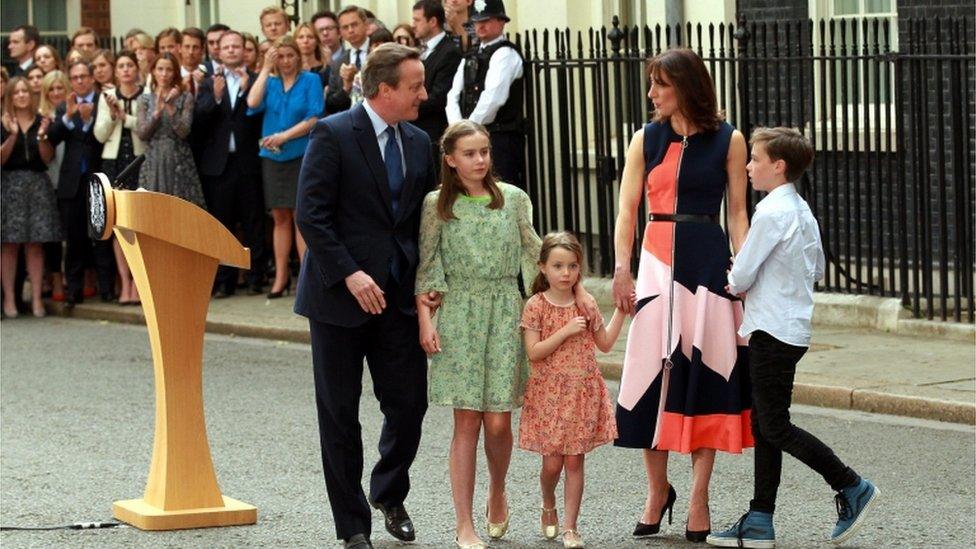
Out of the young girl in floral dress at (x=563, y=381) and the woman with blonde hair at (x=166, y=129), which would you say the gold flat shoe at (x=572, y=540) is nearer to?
the young girl in floral dress at (x=563, y=381)

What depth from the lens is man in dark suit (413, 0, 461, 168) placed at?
46.9ft

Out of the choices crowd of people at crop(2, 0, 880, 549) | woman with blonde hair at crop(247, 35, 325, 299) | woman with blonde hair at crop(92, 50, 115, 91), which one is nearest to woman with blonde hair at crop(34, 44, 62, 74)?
woman with blonde hair at crop(92, 50, 115, 91)

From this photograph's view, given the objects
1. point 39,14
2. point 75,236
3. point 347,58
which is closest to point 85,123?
point 75,236

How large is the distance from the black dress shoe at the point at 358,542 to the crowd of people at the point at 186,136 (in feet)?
26.2

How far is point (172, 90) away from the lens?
15953mm

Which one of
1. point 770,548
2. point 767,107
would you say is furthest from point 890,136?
point 770,548

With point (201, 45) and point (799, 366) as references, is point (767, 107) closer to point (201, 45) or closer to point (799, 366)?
point (799, 366)

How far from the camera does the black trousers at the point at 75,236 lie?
55.5 ft

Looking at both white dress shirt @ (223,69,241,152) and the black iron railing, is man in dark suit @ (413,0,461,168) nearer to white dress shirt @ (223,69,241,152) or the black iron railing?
the black iron railing

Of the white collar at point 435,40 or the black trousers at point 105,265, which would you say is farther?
the black trousers at point 105,265

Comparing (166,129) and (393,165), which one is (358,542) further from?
(166,129)

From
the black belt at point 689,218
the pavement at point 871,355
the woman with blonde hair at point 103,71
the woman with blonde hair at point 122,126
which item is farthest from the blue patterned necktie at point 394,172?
the woman with blonde hair at point 103,71

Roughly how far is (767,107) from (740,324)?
6.06 metres

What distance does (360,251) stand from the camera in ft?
23.9
